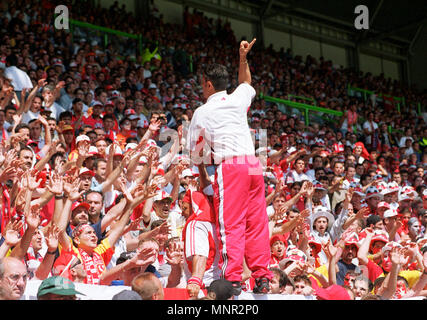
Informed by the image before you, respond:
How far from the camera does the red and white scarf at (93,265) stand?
4.67 meters

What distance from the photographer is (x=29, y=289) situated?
378 cm

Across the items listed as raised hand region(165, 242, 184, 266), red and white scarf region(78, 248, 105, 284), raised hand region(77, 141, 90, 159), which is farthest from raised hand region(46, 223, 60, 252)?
raised hand region(77, 141, 90, 159)

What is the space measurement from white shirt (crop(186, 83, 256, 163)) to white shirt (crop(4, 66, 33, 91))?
562cm

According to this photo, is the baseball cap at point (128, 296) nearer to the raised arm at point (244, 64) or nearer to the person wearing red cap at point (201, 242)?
the person wearing red cap at point (201, 242)

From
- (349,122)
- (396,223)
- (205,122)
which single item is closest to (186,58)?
(349,122)

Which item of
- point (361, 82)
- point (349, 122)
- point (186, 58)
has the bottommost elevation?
point (349, 122)

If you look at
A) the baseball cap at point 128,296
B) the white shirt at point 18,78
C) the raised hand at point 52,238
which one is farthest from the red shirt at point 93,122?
the baseball cap at point 128,296

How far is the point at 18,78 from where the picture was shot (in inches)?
357

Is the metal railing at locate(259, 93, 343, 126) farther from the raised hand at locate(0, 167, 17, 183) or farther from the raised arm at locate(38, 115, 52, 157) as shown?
the raised hand at locate(0, 167, 17, 183)

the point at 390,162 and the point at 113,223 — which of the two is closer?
the point at 113,223

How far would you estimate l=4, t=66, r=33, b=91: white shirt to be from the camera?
9.03m

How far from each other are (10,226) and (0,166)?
1542 millimetres
